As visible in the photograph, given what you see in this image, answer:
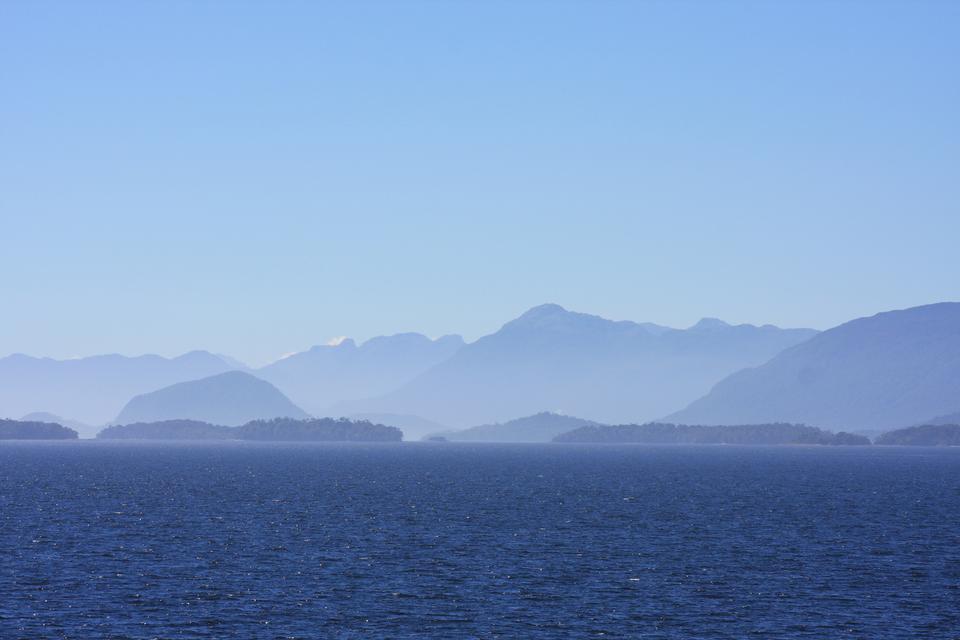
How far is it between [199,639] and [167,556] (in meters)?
32.4

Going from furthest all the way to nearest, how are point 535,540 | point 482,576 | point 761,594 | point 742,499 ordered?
point 742,499, point 535,540, point 482,576, point 761,594

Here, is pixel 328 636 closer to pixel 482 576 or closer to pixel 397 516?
pixel 482 576

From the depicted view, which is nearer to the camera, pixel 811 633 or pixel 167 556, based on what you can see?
pixel 811 633

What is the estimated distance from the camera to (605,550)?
103 metres

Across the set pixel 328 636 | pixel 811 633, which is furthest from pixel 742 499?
pixel 328 636

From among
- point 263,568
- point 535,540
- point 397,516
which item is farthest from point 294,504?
point 263,568

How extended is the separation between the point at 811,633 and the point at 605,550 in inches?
1403

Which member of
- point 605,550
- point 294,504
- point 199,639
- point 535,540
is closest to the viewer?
point 199,639

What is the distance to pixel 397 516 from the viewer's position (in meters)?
134

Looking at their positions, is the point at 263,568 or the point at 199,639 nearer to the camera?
the point at 199,639

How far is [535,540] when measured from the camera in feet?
359

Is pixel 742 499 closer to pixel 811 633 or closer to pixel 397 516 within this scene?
pixel 397 516

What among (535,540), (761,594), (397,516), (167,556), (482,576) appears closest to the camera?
(761,594)

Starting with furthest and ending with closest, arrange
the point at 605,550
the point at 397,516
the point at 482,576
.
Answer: the point at 397,516 → the point at 605,550 → the point at 482,576
